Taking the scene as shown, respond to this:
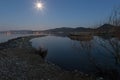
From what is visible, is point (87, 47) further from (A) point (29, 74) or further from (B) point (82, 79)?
(A) point (29, 74)

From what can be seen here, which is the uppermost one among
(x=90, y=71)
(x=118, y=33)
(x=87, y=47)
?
(x=118, y=33)

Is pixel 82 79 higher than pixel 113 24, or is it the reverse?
pixel 113 24

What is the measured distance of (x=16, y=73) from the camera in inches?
475

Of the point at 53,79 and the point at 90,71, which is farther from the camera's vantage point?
the point at 90,71

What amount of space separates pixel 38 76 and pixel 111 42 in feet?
16.6

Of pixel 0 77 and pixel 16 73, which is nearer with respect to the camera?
pixel 0 77

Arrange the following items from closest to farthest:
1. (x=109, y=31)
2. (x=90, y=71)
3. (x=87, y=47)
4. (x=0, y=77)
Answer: (x=0, y=77) < (x=109, y=31) < (x=87, y=47) < (x=90, y=71)

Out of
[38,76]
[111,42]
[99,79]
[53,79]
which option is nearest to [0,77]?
[38,76]

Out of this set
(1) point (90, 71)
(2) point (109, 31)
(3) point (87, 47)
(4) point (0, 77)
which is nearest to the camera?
(4) point (0, 77)

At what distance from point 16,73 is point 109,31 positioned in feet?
21.3

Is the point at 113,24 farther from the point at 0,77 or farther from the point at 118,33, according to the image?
the point at 0,77

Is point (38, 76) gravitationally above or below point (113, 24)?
below

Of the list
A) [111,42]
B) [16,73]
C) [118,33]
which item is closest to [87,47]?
[111,42]

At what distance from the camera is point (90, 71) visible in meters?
15.4
